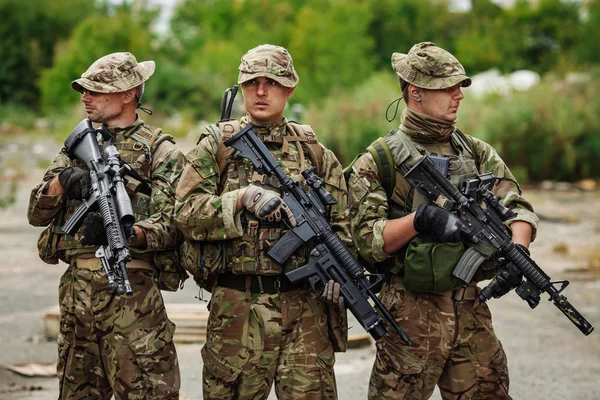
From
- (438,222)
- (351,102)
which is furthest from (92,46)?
(438,222)

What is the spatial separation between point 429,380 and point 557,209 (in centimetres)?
1178

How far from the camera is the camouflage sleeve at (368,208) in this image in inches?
162

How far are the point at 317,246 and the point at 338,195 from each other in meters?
0.31

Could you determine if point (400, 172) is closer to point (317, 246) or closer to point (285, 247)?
point (317, 246)

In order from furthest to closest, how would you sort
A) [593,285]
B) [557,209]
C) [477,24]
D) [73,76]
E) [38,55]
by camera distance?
1. [38,55]
2. [477,24]
3. [73,76]
4. [557,209]
5. [593,285]

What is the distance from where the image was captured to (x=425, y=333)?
4.15m

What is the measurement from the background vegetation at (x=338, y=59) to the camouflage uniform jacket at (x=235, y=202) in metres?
7.83

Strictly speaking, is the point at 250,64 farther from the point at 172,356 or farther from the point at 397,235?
the point at 172,356

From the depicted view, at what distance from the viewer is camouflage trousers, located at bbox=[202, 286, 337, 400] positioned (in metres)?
4.02

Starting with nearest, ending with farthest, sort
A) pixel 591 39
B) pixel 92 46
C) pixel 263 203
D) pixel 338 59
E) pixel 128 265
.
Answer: pixel 263 203, pixel 128 265, pixel 338 59, pixel 92 46, pixel 591 39

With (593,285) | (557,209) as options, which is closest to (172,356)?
(593,285)

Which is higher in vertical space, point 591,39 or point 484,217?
point 591,39

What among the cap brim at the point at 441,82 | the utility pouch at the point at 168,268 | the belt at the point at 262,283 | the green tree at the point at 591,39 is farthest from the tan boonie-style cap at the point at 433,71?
the green tree at the point at 591,39

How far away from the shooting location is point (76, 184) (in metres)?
4.16
